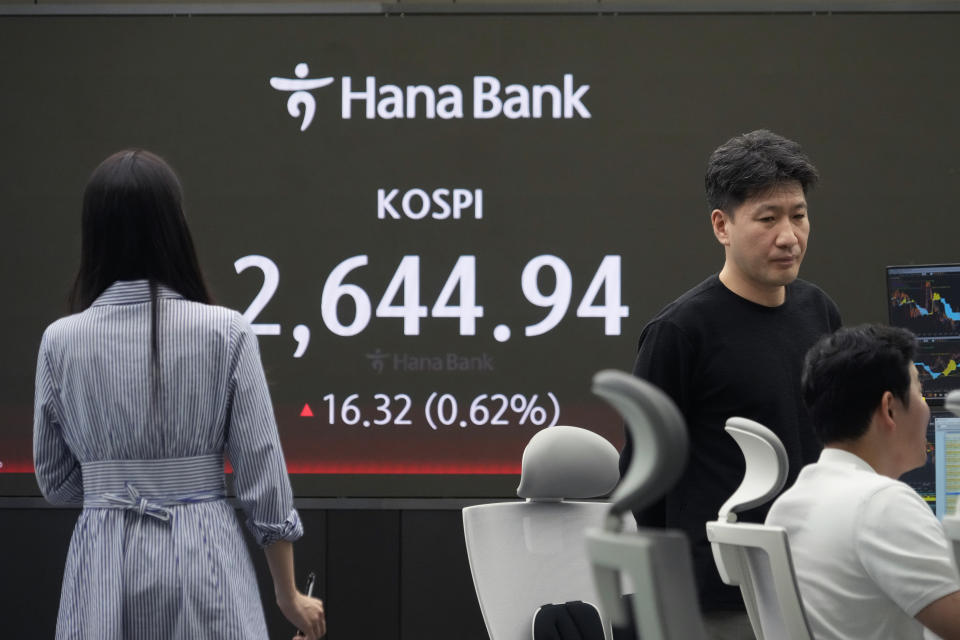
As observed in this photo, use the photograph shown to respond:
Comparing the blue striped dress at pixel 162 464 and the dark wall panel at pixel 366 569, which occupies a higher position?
the blue striped dress at pixel 162 464

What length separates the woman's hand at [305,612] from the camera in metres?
1.89

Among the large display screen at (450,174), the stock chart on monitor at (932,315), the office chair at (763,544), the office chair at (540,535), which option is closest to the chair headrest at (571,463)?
the office chair at (540,535)

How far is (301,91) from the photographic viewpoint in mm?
4352

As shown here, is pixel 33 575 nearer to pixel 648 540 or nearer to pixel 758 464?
pixel 758 464

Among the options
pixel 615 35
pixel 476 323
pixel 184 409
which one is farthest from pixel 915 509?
pixel 615 35

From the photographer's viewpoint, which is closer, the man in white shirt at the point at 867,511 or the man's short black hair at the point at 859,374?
the man in white shirt at the point at 867,511

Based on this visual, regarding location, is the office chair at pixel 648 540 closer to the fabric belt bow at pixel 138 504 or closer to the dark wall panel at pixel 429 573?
the fabric belt bow at pixel 138 504

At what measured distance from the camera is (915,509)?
1.48m

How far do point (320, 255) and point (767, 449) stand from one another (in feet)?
10.4

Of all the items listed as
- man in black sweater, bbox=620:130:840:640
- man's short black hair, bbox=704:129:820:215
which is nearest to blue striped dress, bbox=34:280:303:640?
man in black sweater, bbox=620:130:840:640

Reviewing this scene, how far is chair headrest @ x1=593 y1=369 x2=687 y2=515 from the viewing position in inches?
26.0

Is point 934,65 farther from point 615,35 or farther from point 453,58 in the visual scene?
point 453,58

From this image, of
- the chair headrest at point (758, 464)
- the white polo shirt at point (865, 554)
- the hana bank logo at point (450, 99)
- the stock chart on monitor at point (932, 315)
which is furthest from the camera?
the hana bank logo at point (450, 99)

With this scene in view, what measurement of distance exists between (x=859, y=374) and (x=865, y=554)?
27 centimetres
